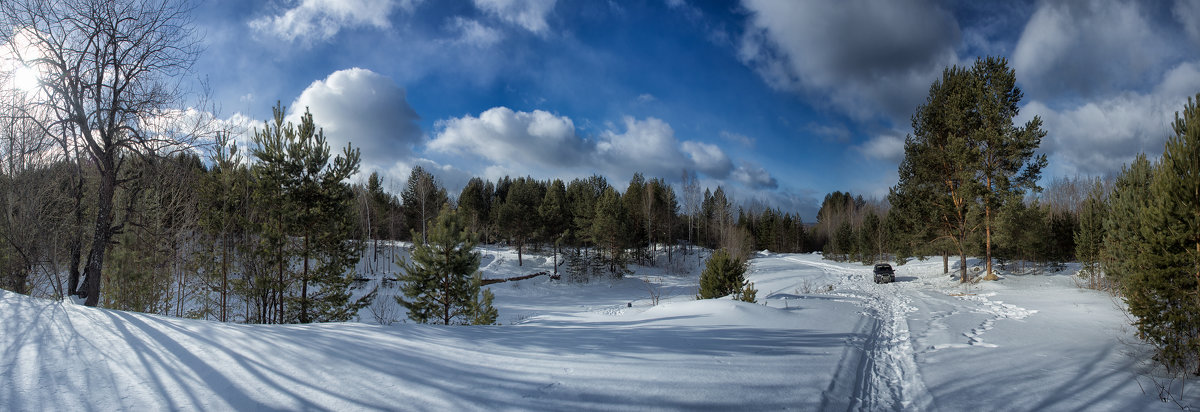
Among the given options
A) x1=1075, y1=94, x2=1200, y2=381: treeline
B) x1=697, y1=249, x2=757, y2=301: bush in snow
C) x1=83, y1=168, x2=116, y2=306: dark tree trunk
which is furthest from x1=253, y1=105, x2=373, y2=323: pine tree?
x1=1075, y1=94, x2=1200, y2=381: treeline

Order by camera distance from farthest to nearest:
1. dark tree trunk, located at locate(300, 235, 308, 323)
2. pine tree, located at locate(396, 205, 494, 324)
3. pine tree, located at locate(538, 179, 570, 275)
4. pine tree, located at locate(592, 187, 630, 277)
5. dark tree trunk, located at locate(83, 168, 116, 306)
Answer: pine tree, located at locate(538, 179, 570, 275) < pine tree, located at locate(592, 187, 630, 277) < pine tree, located at locate(396, 205, 494, 324) < dark tree trunk, located at locate(300, 235, 308, 323) < dark tree trunk, located at locate(83, 168, 116, 306)

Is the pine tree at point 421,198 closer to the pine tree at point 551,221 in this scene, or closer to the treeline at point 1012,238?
the pine tree at point 551,221

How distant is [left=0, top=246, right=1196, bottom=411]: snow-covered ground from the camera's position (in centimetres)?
350

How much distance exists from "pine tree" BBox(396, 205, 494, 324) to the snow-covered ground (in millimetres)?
7110

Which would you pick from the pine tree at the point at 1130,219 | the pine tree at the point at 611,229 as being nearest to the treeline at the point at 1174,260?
the pine tree at the point at 1130,219

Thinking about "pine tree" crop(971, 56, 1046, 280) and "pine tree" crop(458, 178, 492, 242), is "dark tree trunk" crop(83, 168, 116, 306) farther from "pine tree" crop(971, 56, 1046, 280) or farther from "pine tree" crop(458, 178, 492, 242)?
"pine tree" crop(458, 178, 492, 242)

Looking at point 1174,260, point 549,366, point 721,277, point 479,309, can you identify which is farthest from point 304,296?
point 1174,260

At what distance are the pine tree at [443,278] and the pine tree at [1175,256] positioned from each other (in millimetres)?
13923

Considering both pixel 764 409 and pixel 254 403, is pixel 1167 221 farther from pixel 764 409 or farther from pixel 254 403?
pixel 254 403

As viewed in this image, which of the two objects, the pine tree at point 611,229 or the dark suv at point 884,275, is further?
the pine tree at point 611,229

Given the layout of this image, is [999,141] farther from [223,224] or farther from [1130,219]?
[223,224]

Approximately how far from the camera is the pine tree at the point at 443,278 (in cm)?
1360

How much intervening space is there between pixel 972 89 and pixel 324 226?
28.2m

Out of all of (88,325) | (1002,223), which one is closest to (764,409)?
(88,325)
